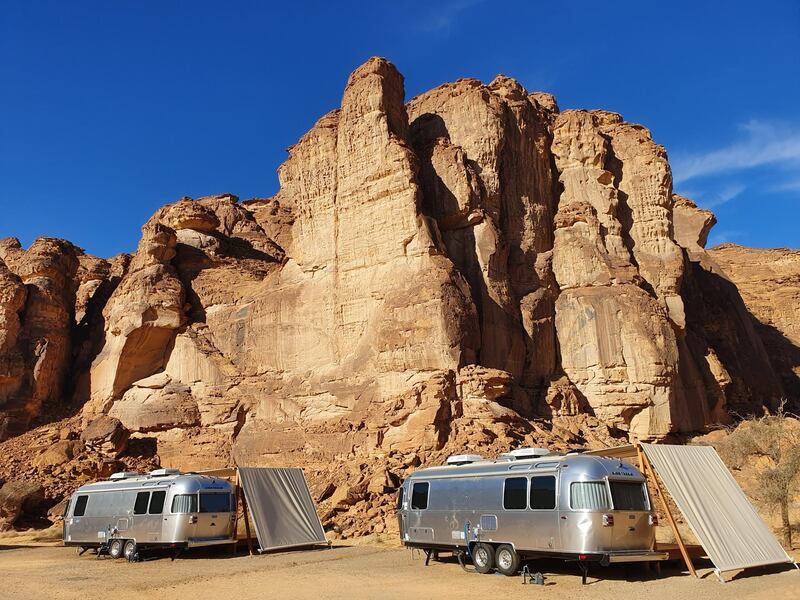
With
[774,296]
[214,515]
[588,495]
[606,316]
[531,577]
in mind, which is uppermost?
[774,296]

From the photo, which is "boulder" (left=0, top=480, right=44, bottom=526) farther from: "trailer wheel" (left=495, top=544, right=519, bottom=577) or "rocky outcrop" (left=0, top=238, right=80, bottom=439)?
"trailer wheel" (left=495, top=544, right=519, bottom=577)

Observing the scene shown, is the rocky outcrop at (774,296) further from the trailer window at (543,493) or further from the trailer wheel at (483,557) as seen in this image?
the trailer window at (543,493)

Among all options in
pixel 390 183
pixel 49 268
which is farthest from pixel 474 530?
pixel 49 268

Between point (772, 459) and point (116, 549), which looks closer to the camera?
point (116, 549)

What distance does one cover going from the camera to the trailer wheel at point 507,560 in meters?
17.2

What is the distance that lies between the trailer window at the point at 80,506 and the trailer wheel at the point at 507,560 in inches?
583

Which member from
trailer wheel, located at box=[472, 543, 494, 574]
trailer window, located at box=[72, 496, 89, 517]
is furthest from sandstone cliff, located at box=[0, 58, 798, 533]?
trailer wheel, located at box=[472, 543, 494, 574]

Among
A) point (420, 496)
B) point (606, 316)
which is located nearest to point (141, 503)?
point (420, 496)

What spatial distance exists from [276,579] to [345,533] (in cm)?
996

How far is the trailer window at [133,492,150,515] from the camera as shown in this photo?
22.5m

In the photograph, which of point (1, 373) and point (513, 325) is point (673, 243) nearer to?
point (513, 325)

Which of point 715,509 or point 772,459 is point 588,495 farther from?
point 772,459

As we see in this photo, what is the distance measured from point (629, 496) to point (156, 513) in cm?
1382

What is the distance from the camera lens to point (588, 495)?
16.0 m
